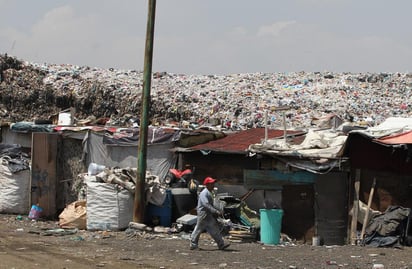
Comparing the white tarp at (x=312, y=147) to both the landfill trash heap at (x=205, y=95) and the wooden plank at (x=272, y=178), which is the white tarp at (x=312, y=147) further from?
the landfill trash heap at (x=205, y=95)

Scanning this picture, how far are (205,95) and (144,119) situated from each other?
12782mm

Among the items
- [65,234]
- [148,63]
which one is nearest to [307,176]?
[148,63]

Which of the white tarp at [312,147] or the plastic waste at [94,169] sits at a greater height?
the white tarp at [312,147]

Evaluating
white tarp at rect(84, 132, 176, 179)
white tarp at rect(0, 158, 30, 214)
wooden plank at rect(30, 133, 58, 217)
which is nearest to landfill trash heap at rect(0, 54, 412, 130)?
white tarp at rect(84, 132, 176, 179)

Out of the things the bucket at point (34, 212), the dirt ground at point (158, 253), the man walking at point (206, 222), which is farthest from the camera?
the bucket at point (34, 212)

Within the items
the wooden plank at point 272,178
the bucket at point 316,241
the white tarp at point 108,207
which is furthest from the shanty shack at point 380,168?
the white tarp at point 108,207

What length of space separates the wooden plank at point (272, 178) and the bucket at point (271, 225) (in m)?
1.08

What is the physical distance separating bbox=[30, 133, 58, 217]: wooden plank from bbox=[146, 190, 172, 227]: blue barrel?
2940 mm

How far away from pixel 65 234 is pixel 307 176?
498cm

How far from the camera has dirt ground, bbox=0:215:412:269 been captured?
32.1ft

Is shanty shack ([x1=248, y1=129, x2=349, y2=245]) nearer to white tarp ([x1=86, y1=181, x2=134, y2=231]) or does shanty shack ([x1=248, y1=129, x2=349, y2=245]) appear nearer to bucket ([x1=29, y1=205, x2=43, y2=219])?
white tarp ([x1=86, y1=181, x2=134, y2=231])

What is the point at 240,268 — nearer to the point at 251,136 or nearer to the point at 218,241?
the point at 218,241

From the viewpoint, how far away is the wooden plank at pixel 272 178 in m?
13.4

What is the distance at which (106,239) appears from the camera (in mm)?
12859
